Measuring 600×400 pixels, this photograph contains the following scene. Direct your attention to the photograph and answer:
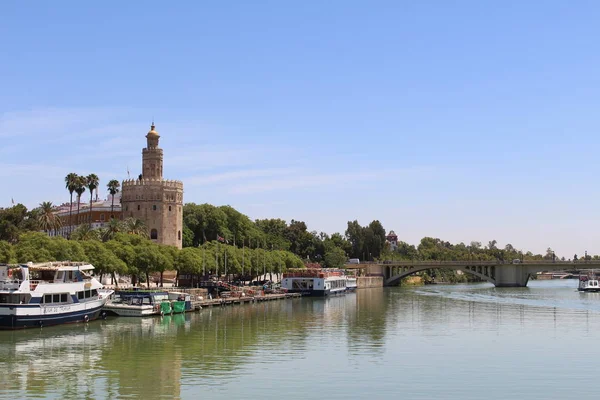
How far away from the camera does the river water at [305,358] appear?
145 ft

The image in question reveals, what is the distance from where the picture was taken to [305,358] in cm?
5528

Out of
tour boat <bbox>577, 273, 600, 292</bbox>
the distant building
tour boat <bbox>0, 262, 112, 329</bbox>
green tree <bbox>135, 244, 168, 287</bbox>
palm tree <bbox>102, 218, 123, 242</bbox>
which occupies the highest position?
the distant building

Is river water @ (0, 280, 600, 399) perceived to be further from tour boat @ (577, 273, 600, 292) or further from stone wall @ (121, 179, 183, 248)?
tour boat @ (577, 273, 600, 292)

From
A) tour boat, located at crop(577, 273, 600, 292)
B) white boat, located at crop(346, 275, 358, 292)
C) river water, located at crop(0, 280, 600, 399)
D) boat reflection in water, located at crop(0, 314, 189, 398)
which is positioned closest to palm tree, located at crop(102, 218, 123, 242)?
river water, located at crop(0, 280, 600, 399)

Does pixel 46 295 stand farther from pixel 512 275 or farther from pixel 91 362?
pixel 512 275

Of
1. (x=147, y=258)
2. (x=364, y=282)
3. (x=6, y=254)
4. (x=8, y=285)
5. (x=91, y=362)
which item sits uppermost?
(x=6, y=254)

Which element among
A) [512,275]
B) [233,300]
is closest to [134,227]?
[233,300]

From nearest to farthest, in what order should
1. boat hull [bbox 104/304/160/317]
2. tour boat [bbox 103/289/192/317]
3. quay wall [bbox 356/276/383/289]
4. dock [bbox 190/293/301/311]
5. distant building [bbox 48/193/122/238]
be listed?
1. boat hull [bbox 104/304/160/317]
2. tour boat [bbox 103/289/192/317]
3. dock [bbox 190/293/301/311]
4. distant building [bbox 48/193/122/238]
5. quay wall [bbox 356/276/383/289]

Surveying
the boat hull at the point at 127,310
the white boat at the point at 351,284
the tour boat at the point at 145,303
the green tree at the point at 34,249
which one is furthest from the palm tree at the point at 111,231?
the white boat at the point at 351,284

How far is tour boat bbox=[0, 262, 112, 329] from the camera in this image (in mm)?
69312

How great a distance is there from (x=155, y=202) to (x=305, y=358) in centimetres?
9545

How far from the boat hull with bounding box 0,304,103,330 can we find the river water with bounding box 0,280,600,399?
3.40 ft

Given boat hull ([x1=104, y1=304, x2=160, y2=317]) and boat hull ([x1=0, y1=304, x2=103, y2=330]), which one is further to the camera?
boat hull ([x1=104, y1=304, x2=160, y2=317])

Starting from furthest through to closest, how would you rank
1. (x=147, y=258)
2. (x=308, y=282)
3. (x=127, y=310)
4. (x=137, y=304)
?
(x=308, y=282) < (x=147, y=258) < (x=137, y=304) < (x=127, y=310)
